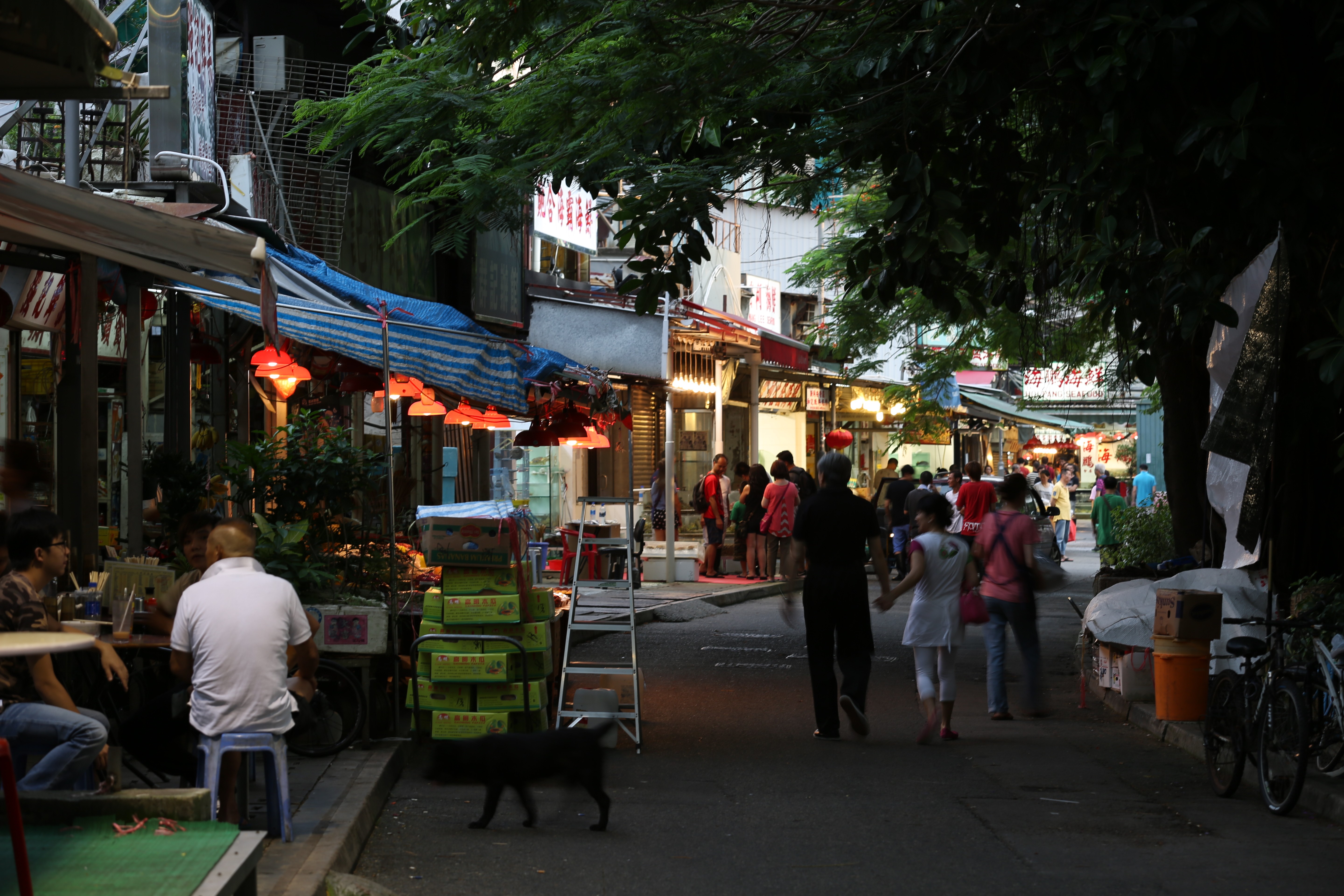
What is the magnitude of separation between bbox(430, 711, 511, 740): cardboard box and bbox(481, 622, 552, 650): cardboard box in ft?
1.42

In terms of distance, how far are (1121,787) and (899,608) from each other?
10.9m

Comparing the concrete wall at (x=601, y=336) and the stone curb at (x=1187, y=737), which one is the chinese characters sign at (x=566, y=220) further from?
the stone curb at (x=1187, y=737)

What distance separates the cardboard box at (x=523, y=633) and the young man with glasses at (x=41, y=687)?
3003 mm

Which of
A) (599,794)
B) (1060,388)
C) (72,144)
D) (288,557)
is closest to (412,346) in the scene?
(288,557)

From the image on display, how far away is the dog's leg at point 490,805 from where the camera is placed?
698 centimetres

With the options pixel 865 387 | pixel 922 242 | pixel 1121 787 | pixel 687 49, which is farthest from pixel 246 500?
pixel 865 387

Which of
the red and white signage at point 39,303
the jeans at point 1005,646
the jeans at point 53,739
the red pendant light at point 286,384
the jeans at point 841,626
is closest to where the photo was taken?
the jeans at point 53,739

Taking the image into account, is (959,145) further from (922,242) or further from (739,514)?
(739,514)

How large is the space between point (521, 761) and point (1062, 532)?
88.8 ft

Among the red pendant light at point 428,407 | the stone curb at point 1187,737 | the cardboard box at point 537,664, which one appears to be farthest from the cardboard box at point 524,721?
the red pendant light at point 428,407

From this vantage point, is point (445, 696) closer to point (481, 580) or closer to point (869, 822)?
point (481, 580)

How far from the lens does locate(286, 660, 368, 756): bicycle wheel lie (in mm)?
8516

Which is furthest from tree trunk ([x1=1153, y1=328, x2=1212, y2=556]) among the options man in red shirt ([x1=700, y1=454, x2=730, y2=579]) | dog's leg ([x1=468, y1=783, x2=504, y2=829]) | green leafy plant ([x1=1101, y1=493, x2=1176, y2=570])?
dog's leg ([x1=468, y1=783, x2=504, y2=829])

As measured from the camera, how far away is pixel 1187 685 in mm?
9789
